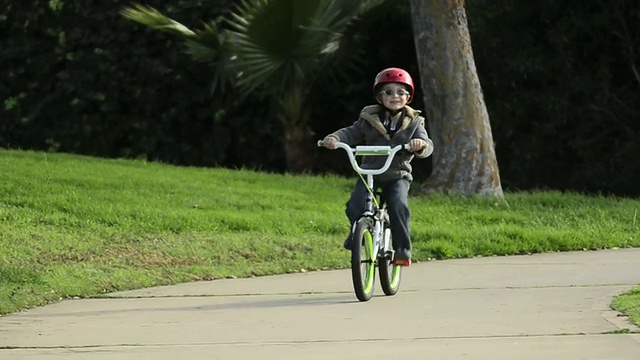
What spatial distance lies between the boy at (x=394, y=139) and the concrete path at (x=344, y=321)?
426 mm

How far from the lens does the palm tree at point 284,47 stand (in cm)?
1702

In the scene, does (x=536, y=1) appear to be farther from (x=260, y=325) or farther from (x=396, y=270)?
Answer: (x=260, y=325)

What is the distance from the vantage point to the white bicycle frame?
8883 mm

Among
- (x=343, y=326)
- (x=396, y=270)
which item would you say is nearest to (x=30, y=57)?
(x=396, y=270)

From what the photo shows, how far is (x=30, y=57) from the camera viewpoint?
67.8ft

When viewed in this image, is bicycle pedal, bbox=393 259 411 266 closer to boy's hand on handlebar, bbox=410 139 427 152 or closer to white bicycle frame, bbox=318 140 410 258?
white bicycle frame, bbox=318 140 410 258

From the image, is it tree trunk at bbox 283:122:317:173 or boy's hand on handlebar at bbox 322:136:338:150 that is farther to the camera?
tree trunk at bbox 283:122:317:173

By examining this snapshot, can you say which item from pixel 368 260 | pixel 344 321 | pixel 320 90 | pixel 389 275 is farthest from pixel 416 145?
pixel 320 90

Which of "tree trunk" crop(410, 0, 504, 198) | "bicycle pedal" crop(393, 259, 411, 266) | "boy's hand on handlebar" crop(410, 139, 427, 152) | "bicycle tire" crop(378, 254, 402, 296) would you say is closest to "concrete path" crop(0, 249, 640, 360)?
"bicycle tire" crop(378, 254, 402, 296)

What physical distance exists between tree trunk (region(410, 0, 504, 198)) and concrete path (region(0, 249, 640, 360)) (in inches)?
180

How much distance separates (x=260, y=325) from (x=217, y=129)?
1222cm

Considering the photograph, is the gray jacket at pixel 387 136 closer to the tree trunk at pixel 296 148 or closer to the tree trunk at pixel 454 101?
the tree trunk at pixel 454 101

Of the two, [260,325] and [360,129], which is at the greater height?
[360,129]

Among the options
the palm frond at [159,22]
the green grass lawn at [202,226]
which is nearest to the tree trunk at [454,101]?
the green grass lawn at [202,226]
